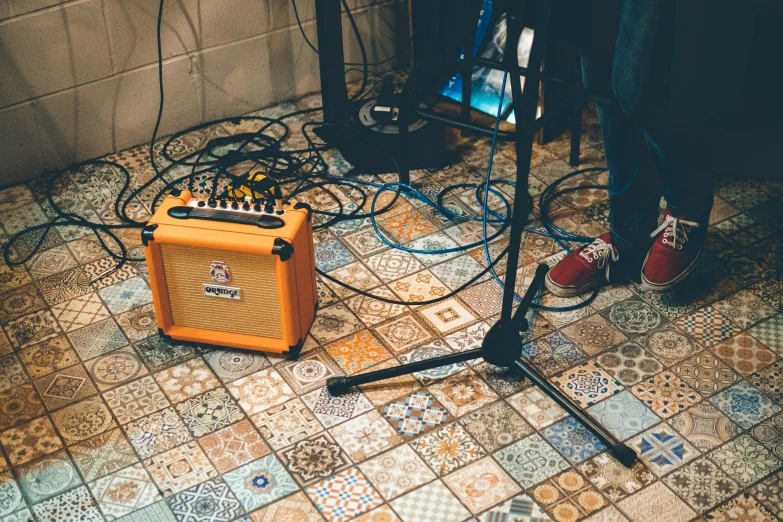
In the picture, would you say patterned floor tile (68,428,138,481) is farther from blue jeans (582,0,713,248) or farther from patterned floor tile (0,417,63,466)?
blue jeans (582,0,713,248)

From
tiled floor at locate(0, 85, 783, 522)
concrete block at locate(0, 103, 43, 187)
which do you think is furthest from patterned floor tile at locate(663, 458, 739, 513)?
Answer: concrete block at locate(0, 103, 43, 187)

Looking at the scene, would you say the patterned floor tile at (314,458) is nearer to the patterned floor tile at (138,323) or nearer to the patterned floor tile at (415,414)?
the patterned floor tile at (415,414)

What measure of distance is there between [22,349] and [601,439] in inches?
51.4

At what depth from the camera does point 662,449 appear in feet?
5.73

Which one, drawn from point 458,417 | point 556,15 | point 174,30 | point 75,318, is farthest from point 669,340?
point 174,30

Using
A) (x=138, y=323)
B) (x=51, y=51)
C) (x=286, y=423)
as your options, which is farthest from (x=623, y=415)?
(x=51, y=51)

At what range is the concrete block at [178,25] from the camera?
254 centimetres

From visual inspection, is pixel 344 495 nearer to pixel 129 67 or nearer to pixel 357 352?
pixel 357 352

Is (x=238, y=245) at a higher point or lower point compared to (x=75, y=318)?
higher

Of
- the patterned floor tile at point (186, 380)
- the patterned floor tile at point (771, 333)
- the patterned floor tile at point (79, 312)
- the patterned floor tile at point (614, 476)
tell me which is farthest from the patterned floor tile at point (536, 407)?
the patterned floor tile at point (79, 312)

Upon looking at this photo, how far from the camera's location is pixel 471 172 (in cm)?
258

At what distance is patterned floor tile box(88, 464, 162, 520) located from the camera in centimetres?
164

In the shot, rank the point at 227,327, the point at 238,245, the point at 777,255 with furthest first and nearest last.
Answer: the point at 777,255
the point at 227,327
the point at 238,245

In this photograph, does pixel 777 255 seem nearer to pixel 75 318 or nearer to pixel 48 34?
pixel 75 318
